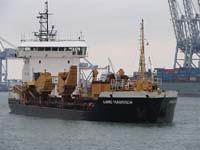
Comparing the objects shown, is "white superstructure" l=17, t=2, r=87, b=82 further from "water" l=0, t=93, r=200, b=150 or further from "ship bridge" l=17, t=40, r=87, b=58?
"water" l=0, t=93, r=200, b=150

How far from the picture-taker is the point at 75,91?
61062mm

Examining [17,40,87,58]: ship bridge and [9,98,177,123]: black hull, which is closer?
[9,98,177,123]: black hull

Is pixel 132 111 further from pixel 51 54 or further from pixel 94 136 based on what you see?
pixel 51 54

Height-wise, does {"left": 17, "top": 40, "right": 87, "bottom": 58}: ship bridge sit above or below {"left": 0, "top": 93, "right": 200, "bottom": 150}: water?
above

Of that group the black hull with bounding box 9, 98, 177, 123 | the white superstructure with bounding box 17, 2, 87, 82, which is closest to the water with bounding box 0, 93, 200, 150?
the black hull with bounding box 9, 98, 177, 123

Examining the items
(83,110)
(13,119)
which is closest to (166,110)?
(83,110)

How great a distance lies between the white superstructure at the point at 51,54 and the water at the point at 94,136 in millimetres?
8494

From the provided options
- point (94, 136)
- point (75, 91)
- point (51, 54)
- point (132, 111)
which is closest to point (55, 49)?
point (51, 54)

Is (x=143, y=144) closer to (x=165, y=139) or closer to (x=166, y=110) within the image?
(x=165, y=139)

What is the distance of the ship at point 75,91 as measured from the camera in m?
54.8

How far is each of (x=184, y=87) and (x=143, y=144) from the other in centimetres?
12151

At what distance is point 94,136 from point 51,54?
20.6m

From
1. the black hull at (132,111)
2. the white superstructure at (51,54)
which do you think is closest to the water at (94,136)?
the black hull at (132,111)

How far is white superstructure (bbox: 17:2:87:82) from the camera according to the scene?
67.2m
